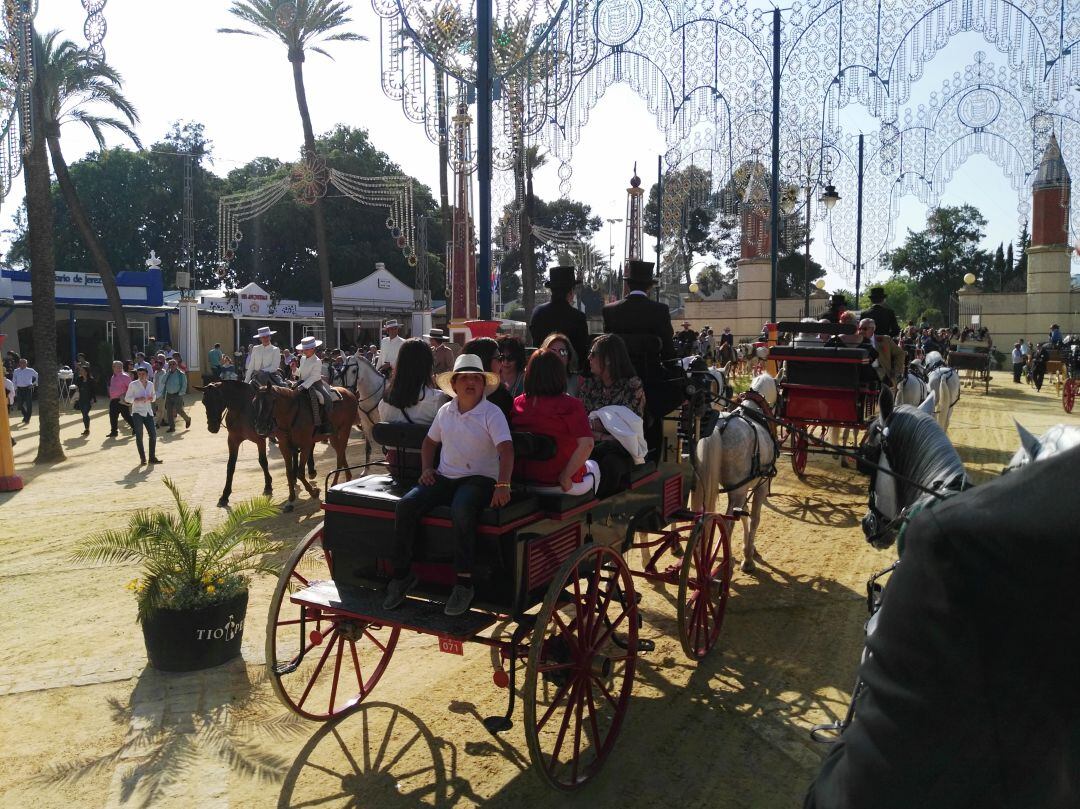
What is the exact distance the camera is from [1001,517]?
3.04 feet

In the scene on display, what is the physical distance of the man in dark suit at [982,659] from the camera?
925 millimetres

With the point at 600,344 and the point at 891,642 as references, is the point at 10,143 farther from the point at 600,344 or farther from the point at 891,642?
the point at 891,642

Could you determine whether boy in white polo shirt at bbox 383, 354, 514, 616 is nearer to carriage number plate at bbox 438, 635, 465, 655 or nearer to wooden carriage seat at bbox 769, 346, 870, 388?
carriage number plate at bbox 438, 635, 465, 655

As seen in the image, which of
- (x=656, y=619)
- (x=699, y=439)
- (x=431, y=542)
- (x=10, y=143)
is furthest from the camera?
(x=10, y=143)

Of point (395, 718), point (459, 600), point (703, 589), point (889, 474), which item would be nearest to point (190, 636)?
point (395, 718)

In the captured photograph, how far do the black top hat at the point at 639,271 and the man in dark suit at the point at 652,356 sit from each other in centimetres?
28

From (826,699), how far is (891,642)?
4.51 m

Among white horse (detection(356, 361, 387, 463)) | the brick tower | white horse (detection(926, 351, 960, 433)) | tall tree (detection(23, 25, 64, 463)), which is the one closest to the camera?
white horse (detection(356, 361, 387, 463))

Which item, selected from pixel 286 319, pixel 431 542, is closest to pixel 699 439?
pixel 431 542

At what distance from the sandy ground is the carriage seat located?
147 centimetres

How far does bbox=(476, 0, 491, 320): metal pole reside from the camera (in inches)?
338

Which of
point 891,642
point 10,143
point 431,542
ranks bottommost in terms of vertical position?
point 431,542

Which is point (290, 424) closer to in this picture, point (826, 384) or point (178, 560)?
point (178, 560)

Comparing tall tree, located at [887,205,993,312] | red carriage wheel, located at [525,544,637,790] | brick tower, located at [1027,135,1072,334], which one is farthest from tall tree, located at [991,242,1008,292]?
red carriage wheel, located at [525,544,637,790]
